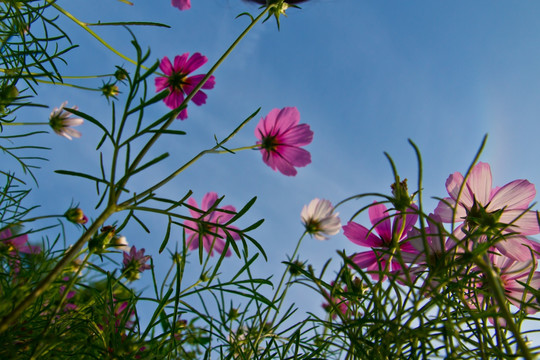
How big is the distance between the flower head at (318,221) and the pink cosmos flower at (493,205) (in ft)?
2.28

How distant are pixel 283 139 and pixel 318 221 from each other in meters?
0.38

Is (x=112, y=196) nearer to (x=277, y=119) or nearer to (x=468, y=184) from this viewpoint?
(x=468, y=184)

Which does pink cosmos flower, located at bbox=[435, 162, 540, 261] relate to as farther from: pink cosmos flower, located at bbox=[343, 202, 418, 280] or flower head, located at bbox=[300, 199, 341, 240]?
flower head, located at bbox=[300, 199, 341, 240]

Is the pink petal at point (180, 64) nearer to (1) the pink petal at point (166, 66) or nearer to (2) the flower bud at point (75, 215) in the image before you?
(1) the pink petal at point (166, 66)

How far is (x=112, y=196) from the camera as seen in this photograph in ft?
1.30

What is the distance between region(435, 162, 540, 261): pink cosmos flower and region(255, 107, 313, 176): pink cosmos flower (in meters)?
0.46

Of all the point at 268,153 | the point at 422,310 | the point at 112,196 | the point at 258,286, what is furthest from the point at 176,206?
the point at 268,153

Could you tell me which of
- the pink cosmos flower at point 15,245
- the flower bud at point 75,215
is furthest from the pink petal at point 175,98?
the pink cosmos flower at point 15,245

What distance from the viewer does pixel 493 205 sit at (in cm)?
44

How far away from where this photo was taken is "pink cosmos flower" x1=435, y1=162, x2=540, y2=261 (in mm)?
395

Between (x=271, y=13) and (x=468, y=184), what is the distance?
0.45 meters

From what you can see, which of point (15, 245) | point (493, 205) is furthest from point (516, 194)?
point (15, 245)

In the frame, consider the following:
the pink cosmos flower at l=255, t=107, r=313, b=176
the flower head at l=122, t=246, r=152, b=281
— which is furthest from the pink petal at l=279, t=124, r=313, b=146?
the flower head at l=122, t=246, r=152, b=281

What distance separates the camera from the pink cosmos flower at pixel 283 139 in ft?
2.88
